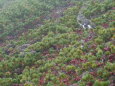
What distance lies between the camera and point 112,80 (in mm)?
13562

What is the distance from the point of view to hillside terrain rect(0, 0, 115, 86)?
53.9 feet

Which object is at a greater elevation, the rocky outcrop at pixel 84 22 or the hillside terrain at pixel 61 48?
the rocky outcrop at pixel 84 22

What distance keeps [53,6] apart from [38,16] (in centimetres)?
429

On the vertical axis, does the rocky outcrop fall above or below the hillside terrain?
above

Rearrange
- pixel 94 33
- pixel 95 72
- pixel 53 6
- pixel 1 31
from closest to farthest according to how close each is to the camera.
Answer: pixel 95 72
pixel 94 33
pixel 1 31
pixel 53 6

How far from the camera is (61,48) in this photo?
2261 centimetres

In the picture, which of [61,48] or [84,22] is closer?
[61,48]

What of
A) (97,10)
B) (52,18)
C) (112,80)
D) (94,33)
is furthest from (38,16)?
(112,80)

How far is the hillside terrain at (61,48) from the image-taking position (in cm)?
1644

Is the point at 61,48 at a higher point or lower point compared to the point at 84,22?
lower

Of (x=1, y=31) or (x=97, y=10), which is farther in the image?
(x=1, y=31)

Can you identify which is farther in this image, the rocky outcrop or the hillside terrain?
the rocky outcrop

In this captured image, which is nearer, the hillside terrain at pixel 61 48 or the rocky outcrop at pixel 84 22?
the hillside terrain at pixel 61 48

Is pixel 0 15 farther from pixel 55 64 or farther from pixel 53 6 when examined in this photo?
pixel 55 64
